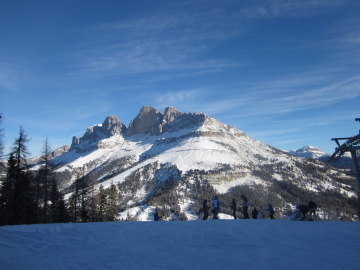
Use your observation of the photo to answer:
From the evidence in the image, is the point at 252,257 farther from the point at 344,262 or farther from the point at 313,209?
the point at 313,209

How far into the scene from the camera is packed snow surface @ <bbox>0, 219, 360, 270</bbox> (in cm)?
747

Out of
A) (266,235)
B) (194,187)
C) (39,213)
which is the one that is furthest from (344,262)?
(194,187)

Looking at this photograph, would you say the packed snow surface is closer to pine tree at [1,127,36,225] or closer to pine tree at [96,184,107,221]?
pine tree at [1,127,36,225]

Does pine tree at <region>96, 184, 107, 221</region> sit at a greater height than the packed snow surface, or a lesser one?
lesser

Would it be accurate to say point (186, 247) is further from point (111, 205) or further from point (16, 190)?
point (111, 205)

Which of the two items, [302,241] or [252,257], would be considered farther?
[302,241]

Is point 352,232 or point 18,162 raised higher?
point 18,162

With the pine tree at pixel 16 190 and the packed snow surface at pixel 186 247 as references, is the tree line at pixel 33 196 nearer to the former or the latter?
the pine tree at pixel 16 190

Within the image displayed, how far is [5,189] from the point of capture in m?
23.4

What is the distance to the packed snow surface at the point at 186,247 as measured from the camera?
747cm

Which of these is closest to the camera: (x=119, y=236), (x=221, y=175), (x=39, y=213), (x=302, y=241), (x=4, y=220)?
(x=302, y=241)

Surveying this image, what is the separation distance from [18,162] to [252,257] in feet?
81.2

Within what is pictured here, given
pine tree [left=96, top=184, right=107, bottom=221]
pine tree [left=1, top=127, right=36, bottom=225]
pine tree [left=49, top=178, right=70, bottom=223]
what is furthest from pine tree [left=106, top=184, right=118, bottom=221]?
pine tree [left=1, top=127, right=36, bottom=225]

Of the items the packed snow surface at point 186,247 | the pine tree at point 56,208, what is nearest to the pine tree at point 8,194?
the pine tree at point 56,208
